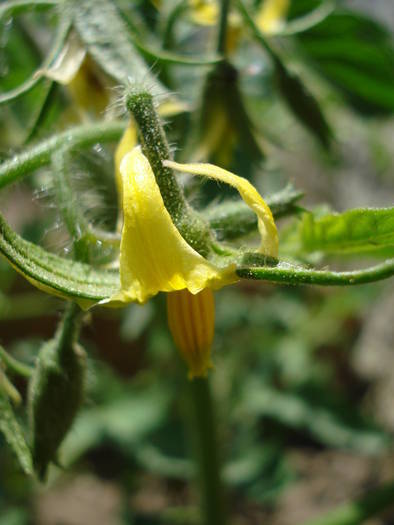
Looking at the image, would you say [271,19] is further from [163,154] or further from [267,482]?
[267,482]

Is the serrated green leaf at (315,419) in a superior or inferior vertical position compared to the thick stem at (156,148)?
inferior

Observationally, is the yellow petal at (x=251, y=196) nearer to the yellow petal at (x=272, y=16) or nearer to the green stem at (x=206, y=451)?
the green stem at (x=206, y=451)

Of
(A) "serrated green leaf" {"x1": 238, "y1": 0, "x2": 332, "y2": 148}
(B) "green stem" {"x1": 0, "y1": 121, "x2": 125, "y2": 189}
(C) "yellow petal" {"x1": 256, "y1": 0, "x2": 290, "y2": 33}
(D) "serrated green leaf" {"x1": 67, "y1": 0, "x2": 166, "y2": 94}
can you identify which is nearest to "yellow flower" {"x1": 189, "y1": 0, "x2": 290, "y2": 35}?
(C) "yellow petal" {"x1": 256, "y1": 0, "x2": 290, "y2": 33}

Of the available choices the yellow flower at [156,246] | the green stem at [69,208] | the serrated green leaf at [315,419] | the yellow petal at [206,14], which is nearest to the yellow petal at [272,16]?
the yellow petal at [206,14]

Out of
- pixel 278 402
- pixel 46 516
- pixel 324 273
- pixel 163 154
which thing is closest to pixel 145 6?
pixel 163 154

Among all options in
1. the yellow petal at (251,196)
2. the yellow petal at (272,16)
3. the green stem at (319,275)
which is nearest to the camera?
the green stem at (319,275)

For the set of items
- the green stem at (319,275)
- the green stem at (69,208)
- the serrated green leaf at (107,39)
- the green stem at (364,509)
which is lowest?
the green stem at (364,509)

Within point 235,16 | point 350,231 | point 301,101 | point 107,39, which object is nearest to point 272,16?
point 235,16
